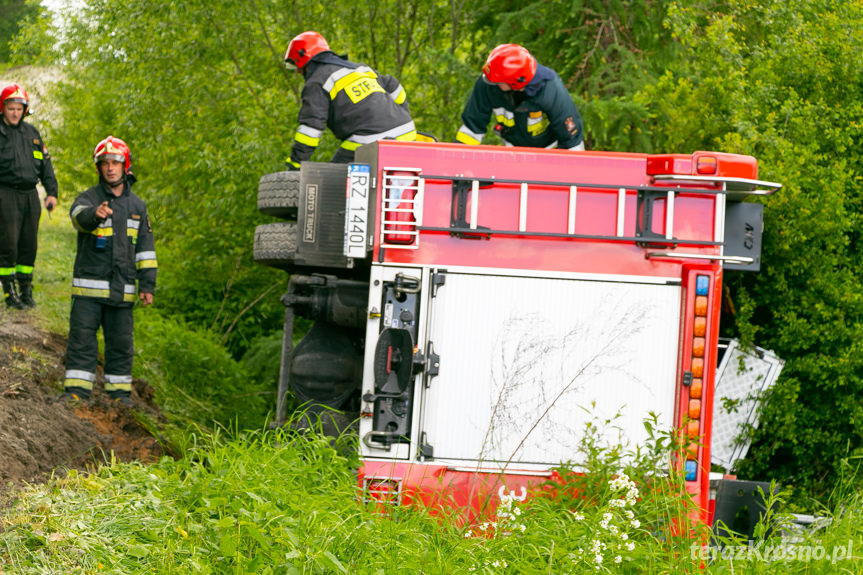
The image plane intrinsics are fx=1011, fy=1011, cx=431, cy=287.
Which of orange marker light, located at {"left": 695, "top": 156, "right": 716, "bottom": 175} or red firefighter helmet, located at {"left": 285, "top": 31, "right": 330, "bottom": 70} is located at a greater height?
red firefighter helmet, located at {"left": 285, "top": 31, "right": 330, "bottom": 70}

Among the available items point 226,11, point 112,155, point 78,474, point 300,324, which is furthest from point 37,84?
point 78,474

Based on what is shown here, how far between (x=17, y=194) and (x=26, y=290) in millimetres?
889

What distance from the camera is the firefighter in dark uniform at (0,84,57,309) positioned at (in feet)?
29.6

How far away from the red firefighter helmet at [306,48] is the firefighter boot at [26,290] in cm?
357

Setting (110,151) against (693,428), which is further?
(110,151)

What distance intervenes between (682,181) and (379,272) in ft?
5.42

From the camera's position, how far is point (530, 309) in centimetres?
524

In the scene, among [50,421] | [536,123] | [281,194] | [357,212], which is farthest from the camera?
[536,123]

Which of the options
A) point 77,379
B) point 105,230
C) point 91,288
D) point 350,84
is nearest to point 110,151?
point 105,230

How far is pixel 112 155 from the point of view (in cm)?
710

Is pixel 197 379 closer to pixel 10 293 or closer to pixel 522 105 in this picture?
pixel 10 293

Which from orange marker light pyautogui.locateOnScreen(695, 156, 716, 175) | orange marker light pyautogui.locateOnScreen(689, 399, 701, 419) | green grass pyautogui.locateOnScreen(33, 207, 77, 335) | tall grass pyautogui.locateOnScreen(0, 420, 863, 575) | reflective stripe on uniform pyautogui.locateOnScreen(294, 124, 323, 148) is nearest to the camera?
tall grass pyautogui.locateOnScreen(0, 420, 863, 575)

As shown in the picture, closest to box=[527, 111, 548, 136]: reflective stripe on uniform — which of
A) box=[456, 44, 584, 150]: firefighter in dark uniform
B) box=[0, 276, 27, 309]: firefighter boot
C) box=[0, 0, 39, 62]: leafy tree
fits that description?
box=[456, 44, 584, 150]: firefighter in dark uniform

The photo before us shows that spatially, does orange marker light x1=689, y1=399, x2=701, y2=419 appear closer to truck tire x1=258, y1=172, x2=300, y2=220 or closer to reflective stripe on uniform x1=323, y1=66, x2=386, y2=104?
truck tire x1=258, y1=172, x2=300, y2=220
